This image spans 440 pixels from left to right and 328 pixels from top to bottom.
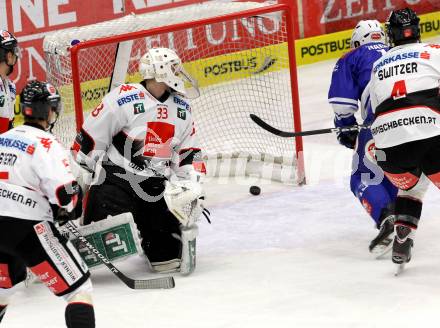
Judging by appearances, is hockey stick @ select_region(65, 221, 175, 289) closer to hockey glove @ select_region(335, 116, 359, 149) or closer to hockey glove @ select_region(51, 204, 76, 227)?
hockey glove @ select_region(51, 204, 76, 227)

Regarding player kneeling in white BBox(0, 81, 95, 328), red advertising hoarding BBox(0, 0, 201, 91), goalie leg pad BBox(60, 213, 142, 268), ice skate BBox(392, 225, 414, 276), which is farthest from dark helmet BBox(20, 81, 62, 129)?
red advertising hoarding BBox(0, 0, 201, 91)

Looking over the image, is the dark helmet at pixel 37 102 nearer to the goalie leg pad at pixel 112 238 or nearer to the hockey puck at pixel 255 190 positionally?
the goalie leg pad at pixel 112 238

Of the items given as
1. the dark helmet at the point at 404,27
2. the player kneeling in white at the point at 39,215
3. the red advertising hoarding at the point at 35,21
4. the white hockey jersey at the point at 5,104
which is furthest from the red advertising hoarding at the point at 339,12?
the player kneeling in white at the point at 39,215

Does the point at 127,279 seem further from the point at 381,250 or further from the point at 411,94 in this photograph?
the point at 411,94

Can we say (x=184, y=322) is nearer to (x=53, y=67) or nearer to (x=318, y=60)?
(x=53, y=67)

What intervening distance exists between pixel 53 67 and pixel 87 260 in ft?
5.29

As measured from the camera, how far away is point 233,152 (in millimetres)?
7098

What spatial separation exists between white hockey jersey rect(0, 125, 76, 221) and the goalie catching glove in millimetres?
1096

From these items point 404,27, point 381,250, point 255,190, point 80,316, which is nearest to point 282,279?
point 381,250

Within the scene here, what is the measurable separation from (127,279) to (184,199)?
18.4 inches

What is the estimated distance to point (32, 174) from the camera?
157 inches

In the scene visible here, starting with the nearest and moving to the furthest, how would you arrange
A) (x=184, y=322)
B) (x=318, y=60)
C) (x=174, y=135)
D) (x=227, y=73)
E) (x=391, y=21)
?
(x=184, y=322), (x=391, y=21), (x=174, y=135), (x=227, y=73), (x=318, y=60)

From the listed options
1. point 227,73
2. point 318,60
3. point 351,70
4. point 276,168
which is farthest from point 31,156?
point 318,60

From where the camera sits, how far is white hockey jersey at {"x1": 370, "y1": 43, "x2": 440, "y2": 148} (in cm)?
467
